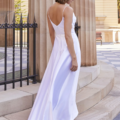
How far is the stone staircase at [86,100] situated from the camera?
2984mm

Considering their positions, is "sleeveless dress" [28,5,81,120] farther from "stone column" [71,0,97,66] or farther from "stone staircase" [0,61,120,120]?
"stone column" [71,0,97,66]

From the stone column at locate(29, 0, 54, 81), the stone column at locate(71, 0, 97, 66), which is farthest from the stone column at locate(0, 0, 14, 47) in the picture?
the stone column at locate(29, 0, 54, 81)

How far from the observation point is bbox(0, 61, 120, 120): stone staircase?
2.98m

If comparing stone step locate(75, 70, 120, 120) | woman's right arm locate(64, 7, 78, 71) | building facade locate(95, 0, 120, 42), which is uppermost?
building facade locate(95, 0, 120, 42)

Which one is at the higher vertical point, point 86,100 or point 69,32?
point 69,32

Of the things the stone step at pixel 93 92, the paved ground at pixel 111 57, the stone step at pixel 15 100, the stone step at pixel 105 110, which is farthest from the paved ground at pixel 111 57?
the stone step at pixel 15 100

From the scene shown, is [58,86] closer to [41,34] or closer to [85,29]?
[41,34]

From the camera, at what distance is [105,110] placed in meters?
3.43

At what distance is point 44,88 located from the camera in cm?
258

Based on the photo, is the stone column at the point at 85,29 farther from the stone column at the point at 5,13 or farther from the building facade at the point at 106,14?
the building facade at the point at 106,14

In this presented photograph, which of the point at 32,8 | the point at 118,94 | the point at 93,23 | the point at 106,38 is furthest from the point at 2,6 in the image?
the point at 106,38

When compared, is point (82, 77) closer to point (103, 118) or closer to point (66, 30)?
point (103, 118)

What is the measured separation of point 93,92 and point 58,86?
1.43 m

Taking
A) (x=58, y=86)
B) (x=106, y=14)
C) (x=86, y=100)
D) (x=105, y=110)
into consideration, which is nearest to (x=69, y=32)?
(x=58, y=86)
